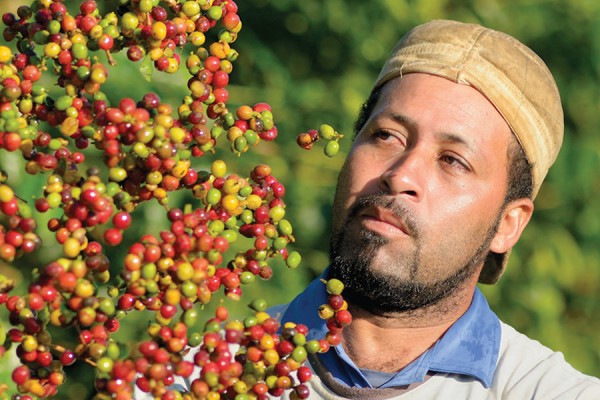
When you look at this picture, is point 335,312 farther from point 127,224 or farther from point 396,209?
point 396,209

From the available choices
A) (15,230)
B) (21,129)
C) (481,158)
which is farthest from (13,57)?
(481,158)

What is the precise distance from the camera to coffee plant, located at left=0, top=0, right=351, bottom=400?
1.51 metres

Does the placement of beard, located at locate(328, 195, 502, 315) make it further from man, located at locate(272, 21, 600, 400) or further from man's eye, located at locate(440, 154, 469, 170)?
man's eye, located at locate(440, 154, 469, 170)

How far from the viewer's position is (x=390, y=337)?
2527 mm

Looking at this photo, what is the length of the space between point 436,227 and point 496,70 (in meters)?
0.44

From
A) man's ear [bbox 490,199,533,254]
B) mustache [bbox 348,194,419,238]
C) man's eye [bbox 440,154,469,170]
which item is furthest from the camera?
man's ear [bbox 490,199,533,254]

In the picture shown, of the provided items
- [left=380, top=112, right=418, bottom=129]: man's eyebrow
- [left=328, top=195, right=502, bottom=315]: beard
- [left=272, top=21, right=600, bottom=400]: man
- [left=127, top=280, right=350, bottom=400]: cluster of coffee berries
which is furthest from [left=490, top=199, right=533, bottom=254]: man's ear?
[left=127, top=280, right=350, bottom=400]: cluster of coffee berries

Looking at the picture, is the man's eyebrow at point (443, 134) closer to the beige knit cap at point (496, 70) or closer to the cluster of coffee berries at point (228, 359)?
the beige knit cap at point (496, 70)

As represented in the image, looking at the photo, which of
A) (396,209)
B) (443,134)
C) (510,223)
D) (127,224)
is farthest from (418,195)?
→ (127,224)

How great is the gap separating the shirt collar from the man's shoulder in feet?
0.10

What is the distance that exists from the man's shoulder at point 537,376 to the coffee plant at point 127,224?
88 centimetres

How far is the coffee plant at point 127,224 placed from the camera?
59.5 inches

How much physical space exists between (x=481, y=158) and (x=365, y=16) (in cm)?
195

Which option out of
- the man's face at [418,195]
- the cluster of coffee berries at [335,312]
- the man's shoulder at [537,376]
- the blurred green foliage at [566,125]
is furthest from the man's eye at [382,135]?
the blurred green foliage at [566,125]
